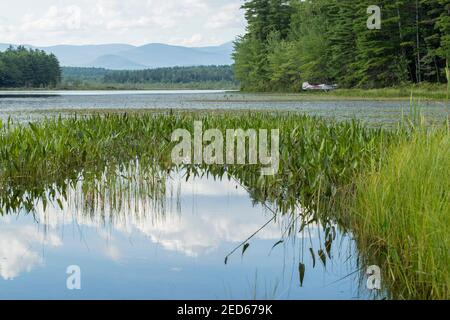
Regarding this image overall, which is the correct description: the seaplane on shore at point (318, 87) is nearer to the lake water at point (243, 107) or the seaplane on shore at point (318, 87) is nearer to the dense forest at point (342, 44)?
the dense forest at point (342, 44)

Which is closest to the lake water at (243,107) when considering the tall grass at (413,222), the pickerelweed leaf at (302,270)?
the tall grass at (413,222)

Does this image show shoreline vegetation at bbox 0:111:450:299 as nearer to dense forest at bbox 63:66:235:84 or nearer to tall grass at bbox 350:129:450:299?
tall grass at bbox 350:129:450:299

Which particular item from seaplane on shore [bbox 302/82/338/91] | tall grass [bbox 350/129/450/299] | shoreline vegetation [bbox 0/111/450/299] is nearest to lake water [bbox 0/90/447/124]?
shoreline vegetation [bbox 0/111/450/299]

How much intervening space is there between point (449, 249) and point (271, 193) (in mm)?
3784

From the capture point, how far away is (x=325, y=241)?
218 inches

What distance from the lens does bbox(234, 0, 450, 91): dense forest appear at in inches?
1420

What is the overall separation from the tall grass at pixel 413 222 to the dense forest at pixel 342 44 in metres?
21.6

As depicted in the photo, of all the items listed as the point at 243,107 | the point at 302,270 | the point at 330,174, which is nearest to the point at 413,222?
the point at 302,270

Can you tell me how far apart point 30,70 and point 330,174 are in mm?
74260

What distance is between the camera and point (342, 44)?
137 ft

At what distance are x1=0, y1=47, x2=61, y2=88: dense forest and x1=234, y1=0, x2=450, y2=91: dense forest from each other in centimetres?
2701

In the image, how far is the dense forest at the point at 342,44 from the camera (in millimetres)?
36062

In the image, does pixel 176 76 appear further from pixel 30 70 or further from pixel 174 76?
pixel 30 70
